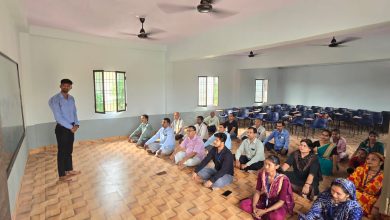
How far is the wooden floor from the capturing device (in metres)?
2.97

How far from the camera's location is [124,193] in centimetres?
352

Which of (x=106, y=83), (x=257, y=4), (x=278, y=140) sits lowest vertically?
(x=278, y=140)

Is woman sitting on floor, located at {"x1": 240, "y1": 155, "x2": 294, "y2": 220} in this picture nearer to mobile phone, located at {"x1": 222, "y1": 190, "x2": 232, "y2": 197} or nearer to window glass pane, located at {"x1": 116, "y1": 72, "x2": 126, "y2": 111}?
mobile phone, located at {"x1": 222, "y1": 190, "x2": 232, "y2": 197}

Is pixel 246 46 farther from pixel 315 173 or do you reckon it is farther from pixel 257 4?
pixel 315 173

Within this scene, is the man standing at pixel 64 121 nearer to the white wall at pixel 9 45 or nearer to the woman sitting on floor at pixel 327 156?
the white wall at pixel 9 45

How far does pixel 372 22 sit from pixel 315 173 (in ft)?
7.20

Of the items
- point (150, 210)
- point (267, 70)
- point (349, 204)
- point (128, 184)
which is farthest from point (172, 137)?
point (267, 70)

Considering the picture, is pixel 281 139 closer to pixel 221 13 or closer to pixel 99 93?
pixel 221 13

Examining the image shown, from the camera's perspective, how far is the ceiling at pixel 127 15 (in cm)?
363

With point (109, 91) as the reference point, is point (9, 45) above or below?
above

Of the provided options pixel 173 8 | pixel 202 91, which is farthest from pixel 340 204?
pixel 202 91

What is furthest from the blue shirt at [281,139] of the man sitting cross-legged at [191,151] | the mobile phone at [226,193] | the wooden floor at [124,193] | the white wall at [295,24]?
the mobile phone at [226,193]

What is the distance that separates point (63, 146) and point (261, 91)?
33.2ft

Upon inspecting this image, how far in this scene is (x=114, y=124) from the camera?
690 cm
